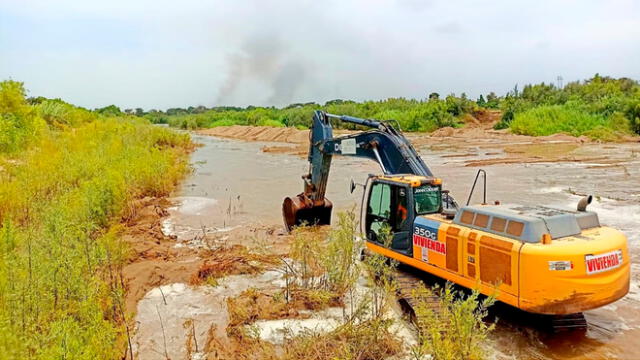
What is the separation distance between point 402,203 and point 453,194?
990 cm

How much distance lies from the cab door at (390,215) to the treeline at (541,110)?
33.1 metres

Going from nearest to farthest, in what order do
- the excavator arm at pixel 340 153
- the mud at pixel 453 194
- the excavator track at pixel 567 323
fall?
the excavator track at pixel 567 323 < the mud at pixel 453 194 < the excavator arm at pixel 340 153

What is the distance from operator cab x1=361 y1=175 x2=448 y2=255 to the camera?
773cm

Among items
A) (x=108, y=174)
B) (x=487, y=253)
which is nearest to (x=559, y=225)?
(x=487, y=253)

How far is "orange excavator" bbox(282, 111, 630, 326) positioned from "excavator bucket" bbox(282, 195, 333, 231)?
301cm

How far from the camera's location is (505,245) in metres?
5.93

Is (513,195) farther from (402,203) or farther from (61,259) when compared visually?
(61,259)

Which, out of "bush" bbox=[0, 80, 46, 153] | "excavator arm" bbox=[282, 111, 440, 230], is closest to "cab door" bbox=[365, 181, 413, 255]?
"excavator arm" bbox=[282, 111, 440, 230]

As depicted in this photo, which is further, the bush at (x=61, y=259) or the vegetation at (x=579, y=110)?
the vegetation at (x=579, y=110)

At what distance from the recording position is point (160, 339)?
261 inches

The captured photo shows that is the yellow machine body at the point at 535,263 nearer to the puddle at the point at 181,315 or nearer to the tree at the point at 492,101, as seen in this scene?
the puddle at the point at 181,315

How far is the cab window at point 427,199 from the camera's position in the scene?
777 cm

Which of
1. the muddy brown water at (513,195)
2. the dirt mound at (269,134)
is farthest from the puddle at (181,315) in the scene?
the dirt mound at (269,134)

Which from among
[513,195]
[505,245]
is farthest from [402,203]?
[513,195]
